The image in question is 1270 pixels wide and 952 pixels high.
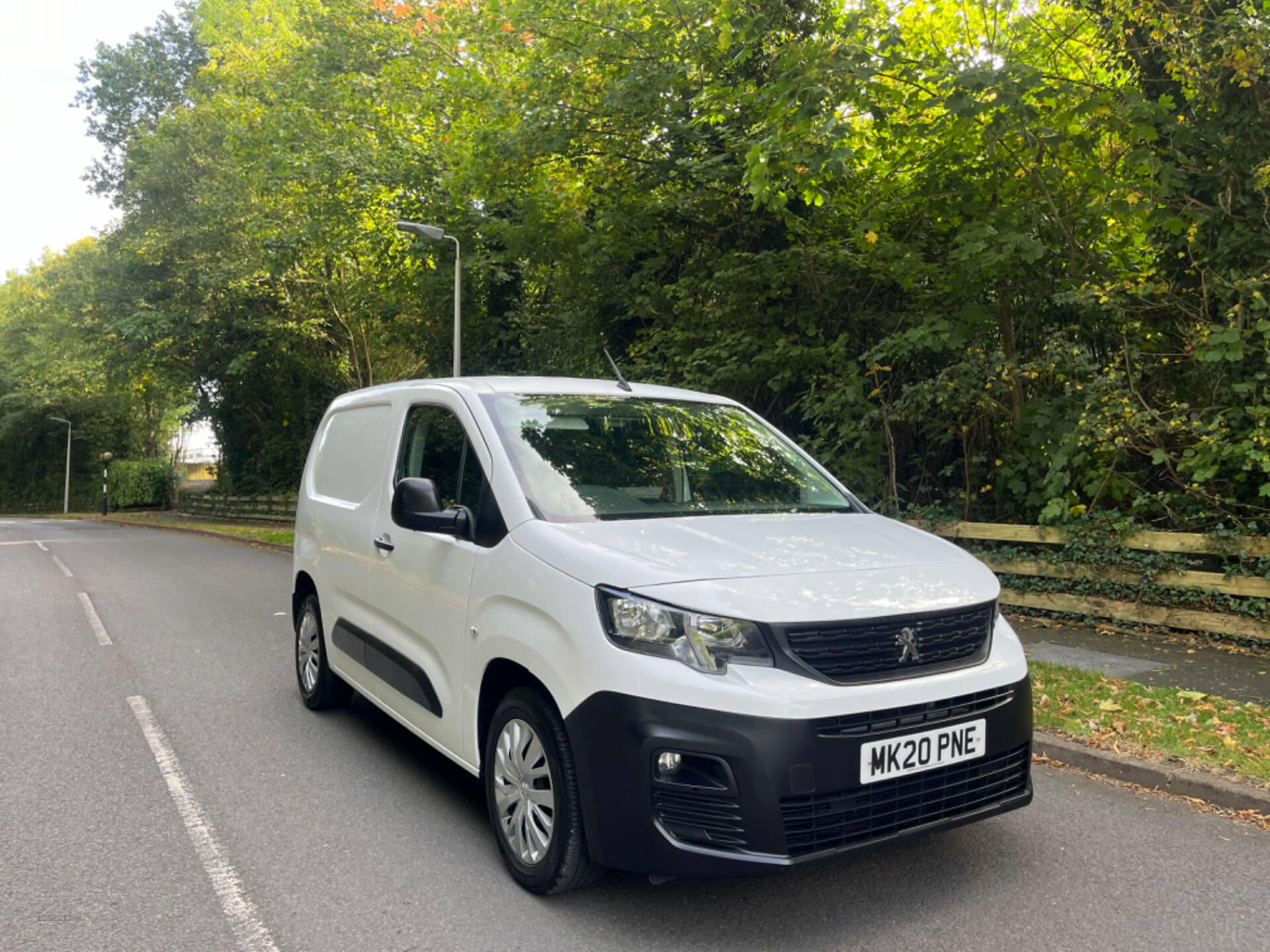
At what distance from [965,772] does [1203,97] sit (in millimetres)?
7465

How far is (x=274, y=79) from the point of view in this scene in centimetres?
2084

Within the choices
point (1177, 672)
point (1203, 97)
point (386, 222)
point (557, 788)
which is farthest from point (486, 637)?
point (386, 222)

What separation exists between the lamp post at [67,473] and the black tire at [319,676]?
57561 millimetres

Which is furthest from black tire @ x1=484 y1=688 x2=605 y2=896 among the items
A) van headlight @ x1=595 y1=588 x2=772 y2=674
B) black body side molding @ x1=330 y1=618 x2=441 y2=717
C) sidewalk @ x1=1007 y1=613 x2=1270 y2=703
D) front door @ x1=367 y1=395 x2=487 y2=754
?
sidewalk @ x1=1007 y1=613 x2=1270 y2=703

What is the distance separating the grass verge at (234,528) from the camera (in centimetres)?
2234

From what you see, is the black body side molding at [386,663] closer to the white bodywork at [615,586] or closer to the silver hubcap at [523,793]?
the white bodywork at [615,586]

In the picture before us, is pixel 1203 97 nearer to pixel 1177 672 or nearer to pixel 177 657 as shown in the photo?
pixel 1177 672

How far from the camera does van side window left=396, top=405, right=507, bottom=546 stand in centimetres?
381

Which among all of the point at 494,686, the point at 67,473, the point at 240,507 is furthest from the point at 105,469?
the point at 494,686

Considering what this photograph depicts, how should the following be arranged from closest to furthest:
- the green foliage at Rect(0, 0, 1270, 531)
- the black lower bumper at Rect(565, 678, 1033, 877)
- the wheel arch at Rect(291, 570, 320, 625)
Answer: the black lower bumper at Rect(565, 678, 1033, 877) < the wheel arch at Rect(291, 570, 320, 625) < the green foliage at Rect(0, 0, 1270, 531)

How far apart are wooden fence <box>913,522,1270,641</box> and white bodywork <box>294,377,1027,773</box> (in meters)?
5.18

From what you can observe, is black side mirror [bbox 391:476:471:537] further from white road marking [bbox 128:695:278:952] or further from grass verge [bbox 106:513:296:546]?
grass verge [bbox 106:513:296:546]

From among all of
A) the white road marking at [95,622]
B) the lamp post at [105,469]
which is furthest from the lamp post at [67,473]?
the white road marking at [95,622]

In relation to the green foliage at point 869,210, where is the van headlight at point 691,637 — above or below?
below
